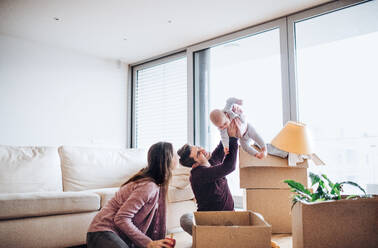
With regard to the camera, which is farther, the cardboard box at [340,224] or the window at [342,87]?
the window at [342,87]

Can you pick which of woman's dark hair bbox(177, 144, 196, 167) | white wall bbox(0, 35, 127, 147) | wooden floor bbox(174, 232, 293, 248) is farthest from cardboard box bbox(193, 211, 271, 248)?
white wall bbox(0, 35, 127, 147)

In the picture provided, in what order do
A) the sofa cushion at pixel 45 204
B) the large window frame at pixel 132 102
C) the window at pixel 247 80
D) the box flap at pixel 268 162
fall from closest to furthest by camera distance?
1. the sofa cushion at pixel 45 204
2. the box flap at pixel 268 162
3. the window at pixel 247 80
4. the large window frame at pixel 132 102

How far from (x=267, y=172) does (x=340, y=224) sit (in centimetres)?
151

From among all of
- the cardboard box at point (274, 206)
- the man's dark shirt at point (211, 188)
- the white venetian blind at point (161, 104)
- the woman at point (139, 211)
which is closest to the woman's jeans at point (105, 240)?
the woman at point (139, 211)

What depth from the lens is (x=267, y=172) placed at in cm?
279

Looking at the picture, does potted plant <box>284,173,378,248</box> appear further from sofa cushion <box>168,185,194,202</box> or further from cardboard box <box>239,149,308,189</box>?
sofa cushion <box>168,185,194,202</box>

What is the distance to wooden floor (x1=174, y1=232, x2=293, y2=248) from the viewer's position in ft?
7.98

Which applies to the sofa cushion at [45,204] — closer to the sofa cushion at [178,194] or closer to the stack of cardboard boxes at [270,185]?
the sofa cushion at [178,194]

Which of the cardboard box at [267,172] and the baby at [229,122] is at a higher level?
the baby at [229,122]

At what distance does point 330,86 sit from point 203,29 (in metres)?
1.53

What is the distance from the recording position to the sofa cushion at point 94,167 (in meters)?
3.16

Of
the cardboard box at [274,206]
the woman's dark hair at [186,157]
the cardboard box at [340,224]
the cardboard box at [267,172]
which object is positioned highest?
the woman's dark hair at [186,157]

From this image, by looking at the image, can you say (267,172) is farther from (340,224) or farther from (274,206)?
(340,224)

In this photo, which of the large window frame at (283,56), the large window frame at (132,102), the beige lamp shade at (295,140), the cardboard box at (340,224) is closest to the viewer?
the cardboard box at (340,224)
